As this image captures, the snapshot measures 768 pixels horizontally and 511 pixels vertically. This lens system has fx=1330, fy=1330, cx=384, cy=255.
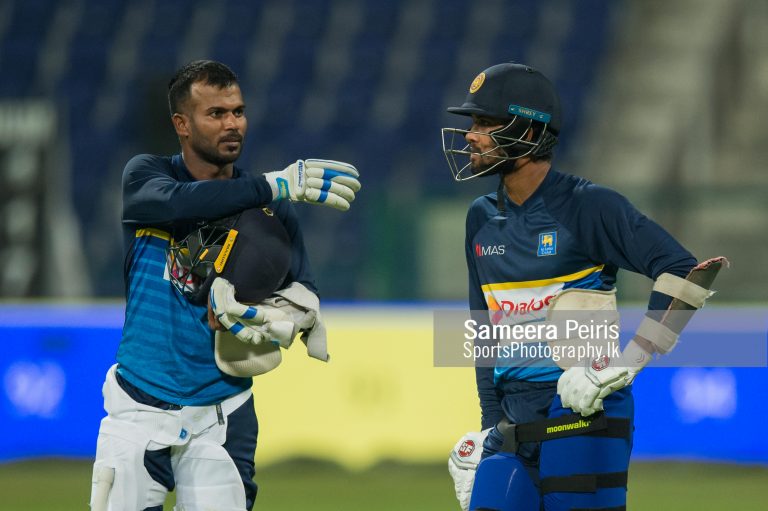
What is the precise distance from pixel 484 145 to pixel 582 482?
1.13 meters

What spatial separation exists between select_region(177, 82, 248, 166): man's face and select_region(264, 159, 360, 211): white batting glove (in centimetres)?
24

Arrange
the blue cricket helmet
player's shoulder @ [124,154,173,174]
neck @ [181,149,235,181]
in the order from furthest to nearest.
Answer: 1. neck @ [181,149,235,181]
2. player's shoulder @ [124,154,173,174]
3. the blue cricket helmet

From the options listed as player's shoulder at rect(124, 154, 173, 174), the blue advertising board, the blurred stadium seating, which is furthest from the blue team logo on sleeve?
the blurred stadium seating

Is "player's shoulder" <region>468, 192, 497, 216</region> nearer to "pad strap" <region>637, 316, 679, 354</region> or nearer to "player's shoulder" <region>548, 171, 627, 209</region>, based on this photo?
"player's shoulder" <region>548, 171, 627, 209</region>

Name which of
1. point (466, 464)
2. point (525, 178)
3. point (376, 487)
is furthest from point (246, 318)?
point (376, 487)

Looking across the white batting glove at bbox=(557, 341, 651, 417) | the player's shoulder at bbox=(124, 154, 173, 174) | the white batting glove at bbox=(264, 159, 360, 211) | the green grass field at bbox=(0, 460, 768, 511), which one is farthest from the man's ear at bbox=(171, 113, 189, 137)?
the green grass field at bbox=(0, 460, 768, 511)

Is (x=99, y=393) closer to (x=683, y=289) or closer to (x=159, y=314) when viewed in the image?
(x=159, y=314)

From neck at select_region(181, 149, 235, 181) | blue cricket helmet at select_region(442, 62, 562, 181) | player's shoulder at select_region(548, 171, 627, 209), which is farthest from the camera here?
neck at select_region(181, 149, 235, 181)

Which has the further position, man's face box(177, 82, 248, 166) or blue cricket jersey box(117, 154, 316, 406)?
man's face box(177, 82, 248, 166)

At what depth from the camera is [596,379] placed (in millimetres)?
3988

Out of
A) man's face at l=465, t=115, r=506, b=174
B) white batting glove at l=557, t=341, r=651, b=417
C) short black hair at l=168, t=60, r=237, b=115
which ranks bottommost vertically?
white batting glove at l=557, t=341, r=651, b=417

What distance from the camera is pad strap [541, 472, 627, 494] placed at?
4027 millimetres

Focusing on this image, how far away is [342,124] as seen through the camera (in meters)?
13.6

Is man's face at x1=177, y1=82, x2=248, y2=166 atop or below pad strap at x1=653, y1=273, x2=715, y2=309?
atop
